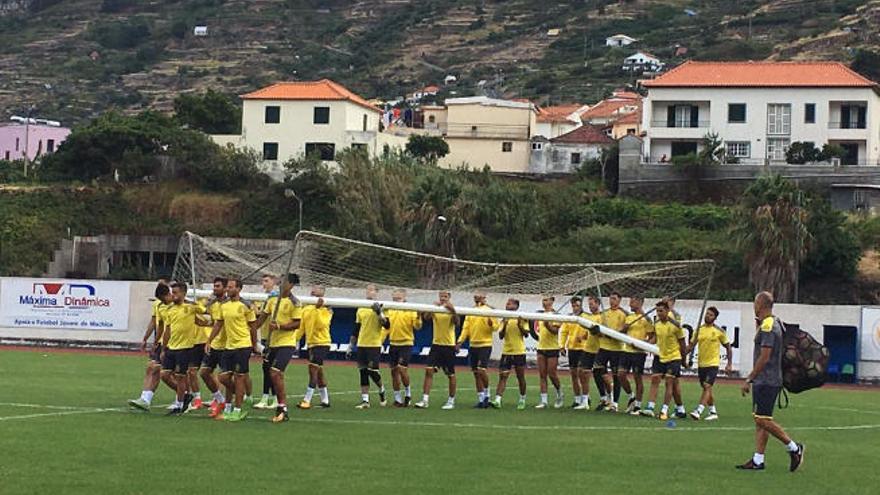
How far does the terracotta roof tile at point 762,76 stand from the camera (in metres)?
92.6

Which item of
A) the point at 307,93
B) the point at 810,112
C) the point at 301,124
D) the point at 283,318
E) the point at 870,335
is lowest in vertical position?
the point at 870,335

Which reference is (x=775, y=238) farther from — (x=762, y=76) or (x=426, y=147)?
(x=426, y=147)

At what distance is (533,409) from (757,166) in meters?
60.3

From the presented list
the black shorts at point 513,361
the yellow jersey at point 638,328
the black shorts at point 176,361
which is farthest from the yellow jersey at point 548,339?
the black shorts at point 176,361

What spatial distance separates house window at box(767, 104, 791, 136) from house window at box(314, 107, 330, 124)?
95.5 feet

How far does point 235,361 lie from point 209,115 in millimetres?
90396

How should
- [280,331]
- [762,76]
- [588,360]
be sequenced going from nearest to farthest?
[280,331], [588,360], [762,76]

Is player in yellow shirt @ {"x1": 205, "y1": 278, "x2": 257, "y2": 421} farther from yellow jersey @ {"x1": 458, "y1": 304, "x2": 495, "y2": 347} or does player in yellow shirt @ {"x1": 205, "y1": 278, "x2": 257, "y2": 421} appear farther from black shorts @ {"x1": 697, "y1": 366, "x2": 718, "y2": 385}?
black shorts @ {"x1": 697, "y1": 366, "x2": 718, "y2": 385}

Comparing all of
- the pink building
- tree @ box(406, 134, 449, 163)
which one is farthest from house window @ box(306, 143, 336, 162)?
the pink building

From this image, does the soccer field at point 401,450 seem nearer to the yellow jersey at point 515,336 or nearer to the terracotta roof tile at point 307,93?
→ the yellow jersey at point 515,336

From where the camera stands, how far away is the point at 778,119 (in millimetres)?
93000

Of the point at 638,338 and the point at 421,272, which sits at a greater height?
the point at 421,272

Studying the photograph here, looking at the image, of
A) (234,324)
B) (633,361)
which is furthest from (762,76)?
(234,324)

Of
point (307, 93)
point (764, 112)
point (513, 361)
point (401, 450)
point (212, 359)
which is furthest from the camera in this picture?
point (307, 93)
